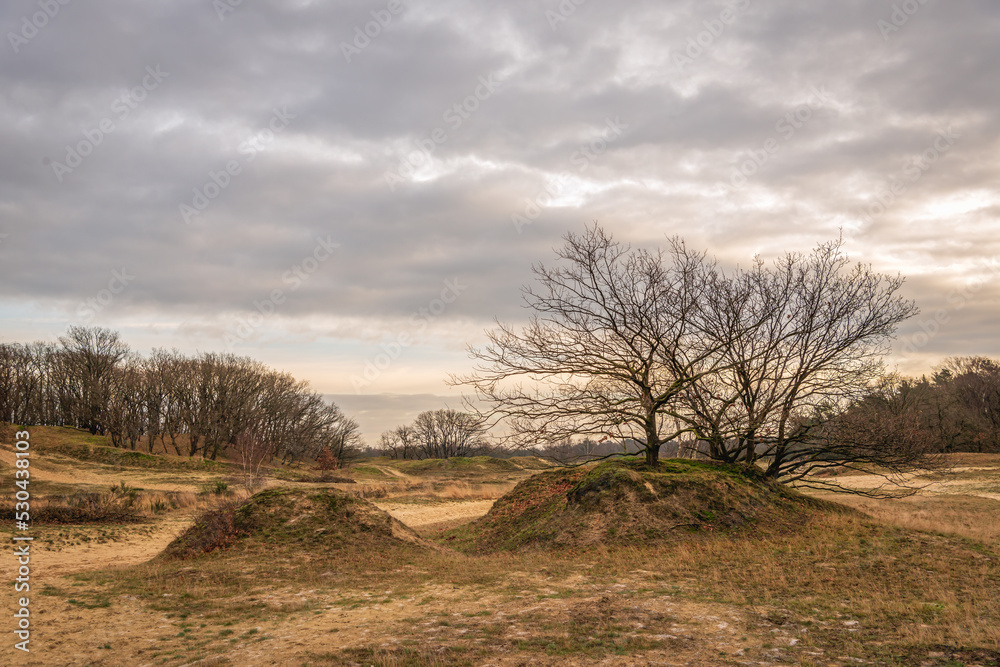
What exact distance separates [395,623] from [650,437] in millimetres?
10949

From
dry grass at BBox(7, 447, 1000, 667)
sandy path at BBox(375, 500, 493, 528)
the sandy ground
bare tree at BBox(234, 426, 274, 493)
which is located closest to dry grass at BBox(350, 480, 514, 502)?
sandy path at BBox(375, 500, 493, 528)

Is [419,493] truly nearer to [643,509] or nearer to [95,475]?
[95,475]

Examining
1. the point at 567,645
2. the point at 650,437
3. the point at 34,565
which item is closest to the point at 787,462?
the point at 650,437

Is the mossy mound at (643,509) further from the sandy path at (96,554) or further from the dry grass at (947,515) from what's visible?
the sandy path at (96,554)

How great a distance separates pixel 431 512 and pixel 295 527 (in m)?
18.2

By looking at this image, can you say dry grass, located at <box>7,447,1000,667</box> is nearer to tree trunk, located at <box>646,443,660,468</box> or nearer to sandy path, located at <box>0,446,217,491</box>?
tree trunk, located at <box>646,443,660,468</box>

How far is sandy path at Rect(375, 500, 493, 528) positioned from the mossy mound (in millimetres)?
9146

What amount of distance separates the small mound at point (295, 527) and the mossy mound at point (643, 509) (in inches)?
117

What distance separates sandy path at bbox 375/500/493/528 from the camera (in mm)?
27219

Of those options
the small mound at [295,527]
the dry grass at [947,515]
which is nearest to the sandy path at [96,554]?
the small mound at [295,527]

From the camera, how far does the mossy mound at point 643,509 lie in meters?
14.6

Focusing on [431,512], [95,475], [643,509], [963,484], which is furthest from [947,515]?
[95,475]

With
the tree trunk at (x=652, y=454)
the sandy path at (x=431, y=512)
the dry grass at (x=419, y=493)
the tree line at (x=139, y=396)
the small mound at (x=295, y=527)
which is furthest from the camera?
the tree line at (x=139, y=396)

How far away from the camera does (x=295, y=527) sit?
46.1 feet
